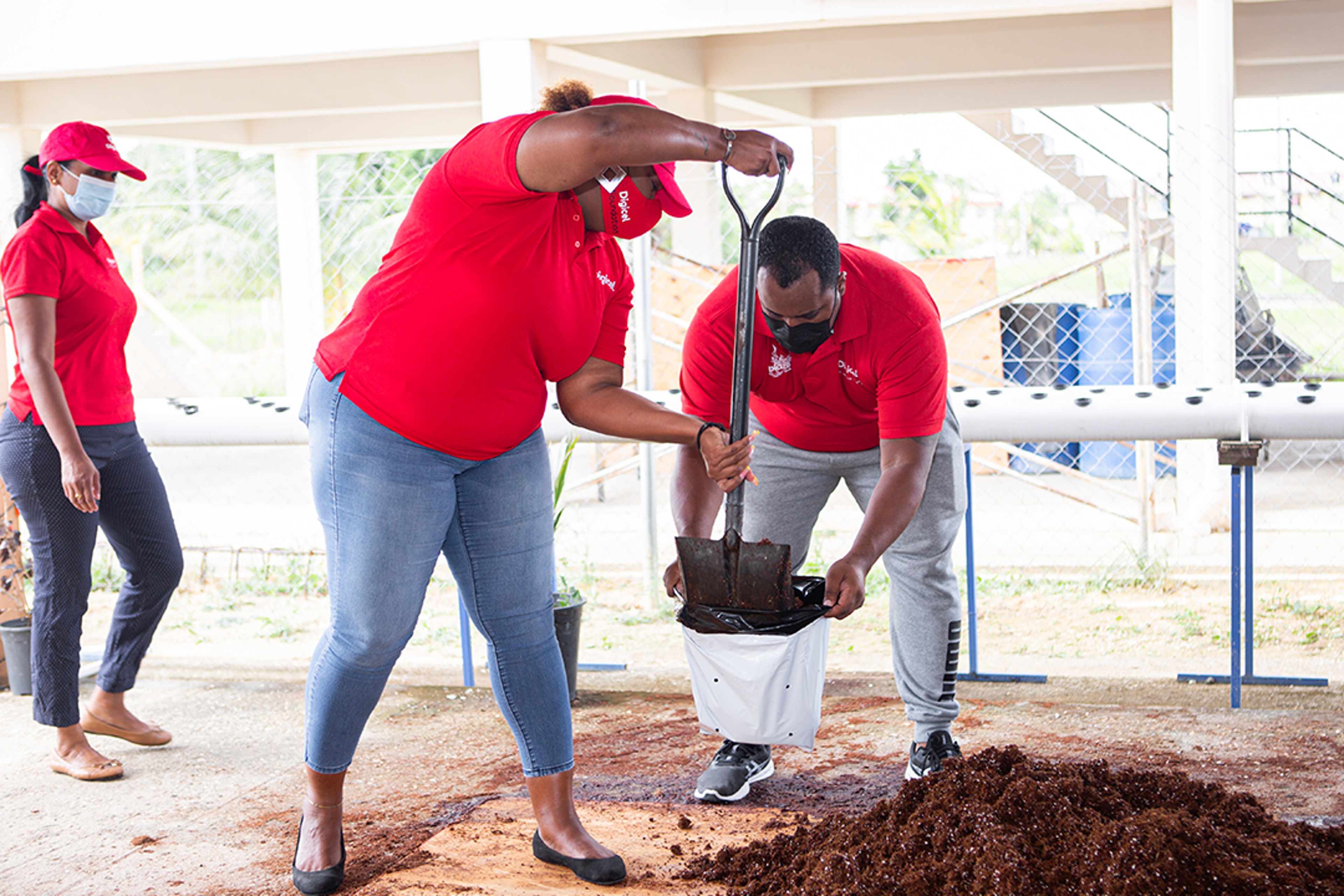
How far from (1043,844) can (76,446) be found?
8.79 ft

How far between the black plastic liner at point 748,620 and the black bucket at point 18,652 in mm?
2684

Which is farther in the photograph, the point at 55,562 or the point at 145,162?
the point at 145,162

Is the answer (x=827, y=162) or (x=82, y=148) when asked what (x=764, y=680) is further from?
(x=827, y=162)

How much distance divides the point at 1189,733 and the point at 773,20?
174 inches


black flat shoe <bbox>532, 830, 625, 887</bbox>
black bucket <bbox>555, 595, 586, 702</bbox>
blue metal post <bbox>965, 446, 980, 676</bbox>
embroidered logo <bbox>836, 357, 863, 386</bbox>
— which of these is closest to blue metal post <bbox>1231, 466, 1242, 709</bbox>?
blue metal post <bbox>965, 446, 980, 676</bbox>

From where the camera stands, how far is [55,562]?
3551 millimetres

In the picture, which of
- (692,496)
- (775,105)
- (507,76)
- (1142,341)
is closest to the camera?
(692,496)

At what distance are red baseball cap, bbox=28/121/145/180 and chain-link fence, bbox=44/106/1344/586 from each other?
2262 millimetres

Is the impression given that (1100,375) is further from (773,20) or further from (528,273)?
(528,273)

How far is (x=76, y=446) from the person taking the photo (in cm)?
336

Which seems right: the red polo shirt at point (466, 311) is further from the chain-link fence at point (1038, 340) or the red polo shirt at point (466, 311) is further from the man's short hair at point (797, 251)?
the chain-link fence at point (1038, 340)

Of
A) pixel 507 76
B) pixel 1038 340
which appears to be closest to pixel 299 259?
pixel 507 76

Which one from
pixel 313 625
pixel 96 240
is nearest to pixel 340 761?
pixel 96 240

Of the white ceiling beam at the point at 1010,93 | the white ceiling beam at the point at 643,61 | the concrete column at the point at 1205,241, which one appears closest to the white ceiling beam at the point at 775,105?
the white ceiling beam at the point at 1010,93
